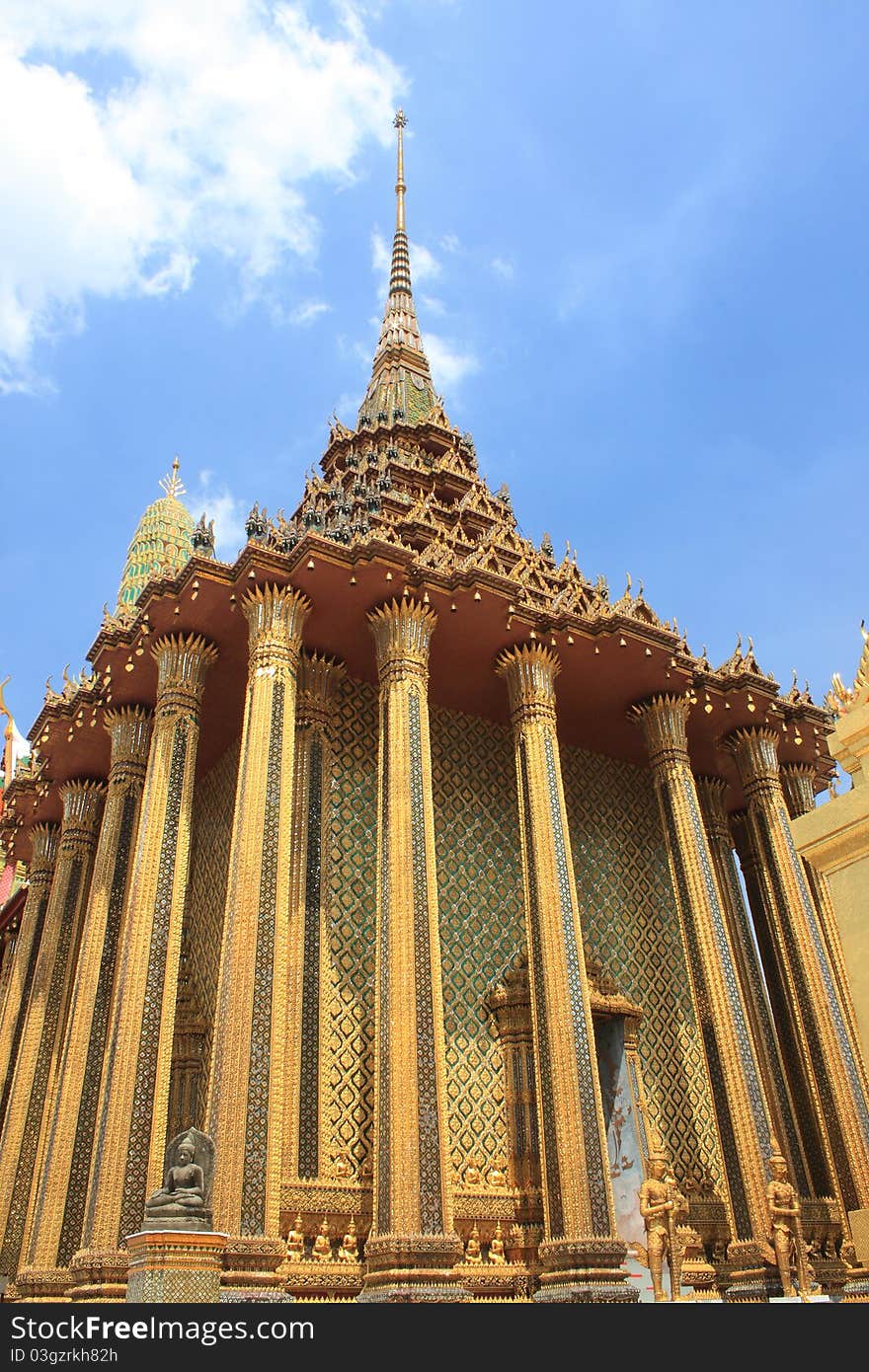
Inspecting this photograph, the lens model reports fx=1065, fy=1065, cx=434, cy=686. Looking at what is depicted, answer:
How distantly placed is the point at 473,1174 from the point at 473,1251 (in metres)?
1.12

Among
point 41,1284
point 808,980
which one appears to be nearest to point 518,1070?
point 808,980

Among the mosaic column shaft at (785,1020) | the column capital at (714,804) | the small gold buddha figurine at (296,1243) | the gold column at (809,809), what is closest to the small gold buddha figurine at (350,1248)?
the small gold buddha figurine at (296,1243)

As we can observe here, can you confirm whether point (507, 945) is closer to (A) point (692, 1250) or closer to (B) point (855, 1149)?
(A) point (692, 1250)

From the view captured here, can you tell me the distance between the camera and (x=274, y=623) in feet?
47.1

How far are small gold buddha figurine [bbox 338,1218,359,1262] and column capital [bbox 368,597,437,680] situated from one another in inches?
271

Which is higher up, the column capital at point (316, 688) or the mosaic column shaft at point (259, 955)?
the column capital at point (316, 688)

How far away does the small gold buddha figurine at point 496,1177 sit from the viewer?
14.0 meters

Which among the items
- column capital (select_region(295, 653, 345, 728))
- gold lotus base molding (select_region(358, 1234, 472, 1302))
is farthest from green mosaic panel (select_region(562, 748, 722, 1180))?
gold lotus base molding (select_region(358, 1234, 472, 1302))

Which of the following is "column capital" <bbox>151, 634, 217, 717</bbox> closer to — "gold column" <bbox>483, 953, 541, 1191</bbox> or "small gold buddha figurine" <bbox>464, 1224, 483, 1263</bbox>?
"gold column" <bbox>483, 953, 541, 1191</bbox>

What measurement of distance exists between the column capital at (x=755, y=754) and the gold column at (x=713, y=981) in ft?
5.85

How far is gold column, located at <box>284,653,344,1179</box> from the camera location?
12.9 metres

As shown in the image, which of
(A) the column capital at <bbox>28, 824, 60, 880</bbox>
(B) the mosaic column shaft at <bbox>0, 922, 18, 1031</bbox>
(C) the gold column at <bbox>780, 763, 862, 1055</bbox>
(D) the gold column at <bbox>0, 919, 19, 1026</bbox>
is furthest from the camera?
(D) the gold column at <bbox>0, 919, 19, 1026</bbox>

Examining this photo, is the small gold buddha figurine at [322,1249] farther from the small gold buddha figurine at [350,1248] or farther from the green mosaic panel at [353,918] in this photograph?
the green mosaic panel at [353,918]
